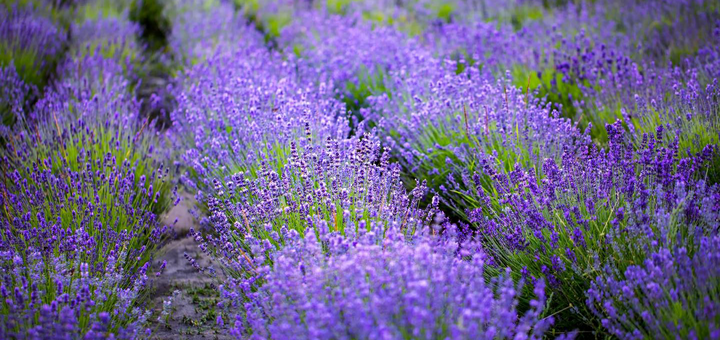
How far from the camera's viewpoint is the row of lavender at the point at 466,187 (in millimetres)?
1801

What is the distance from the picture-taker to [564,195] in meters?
2.40

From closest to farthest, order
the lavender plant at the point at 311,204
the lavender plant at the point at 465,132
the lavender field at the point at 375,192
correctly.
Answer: the lavender field at the point at 375,192
the lavender plant at the point at 311,204
the lavender plant at the point at 465,132

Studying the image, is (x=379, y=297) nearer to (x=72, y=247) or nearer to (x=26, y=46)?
(x=72, y=247)

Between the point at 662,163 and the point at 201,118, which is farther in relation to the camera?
the point at 201,118

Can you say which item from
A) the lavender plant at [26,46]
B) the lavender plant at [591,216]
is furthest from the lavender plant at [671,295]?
the lavender plant at [26,46]

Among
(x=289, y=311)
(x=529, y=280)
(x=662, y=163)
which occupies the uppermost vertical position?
(x=662, y=163)

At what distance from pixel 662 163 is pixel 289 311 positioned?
1.66 m

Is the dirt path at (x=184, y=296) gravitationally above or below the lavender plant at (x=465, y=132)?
below

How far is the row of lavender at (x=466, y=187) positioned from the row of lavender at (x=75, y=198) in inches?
13.8

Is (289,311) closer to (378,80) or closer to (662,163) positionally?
(662,163)

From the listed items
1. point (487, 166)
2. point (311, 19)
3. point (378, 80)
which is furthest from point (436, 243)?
point (311, 19)

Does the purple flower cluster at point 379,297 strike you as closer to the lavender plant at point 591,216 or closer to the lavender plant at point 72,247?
the lavender plant at point 591,216

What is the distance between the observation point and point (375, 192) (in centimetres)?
256

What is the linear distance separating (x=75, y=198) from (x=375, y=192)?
1526mm
